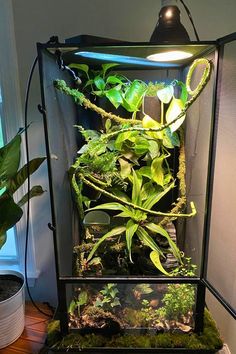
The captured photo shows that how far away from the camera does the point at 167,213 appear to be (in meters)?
1.11

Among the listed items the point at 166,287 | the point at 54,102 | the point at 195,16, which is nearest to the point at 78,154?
the point at 54,102

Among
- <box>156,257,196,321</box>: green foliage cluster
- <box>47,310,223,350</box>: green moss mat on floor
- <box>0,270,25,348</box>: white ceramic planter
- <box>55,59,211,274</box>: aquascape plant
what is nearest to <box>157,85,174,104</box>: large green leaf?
<box>55,59,211,274</box>: aquascape plant

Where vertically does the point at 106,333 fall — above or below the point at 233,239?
below

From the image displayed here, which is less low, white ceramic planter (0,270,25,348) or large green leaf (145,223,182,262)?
large green leaf (145,223,182,262)

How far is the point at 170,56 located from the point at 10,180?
2.29 ft

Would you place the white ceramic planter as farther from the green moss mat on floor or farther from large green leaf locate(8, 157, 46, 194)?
large green leaf locate(8, 157, 46, 194)

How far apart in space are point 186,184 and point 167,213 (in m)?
0.13

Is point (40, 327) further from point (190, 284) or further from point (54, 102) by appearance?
point (54, 102)

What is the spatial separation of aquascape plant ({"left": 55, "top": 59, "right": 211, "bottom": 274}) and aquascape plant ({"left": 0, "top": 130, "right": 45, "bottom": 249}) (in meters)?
0.19

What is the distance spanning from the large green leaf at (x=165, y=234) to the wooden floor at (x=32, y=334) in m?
0.65

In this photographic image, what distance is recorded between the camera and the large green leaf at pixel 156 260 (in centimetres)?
102

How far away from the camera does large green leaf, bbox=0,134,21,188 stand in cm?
105

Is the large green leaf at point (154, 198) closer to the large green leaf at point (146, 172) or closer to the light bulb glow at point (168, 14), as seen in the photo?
the large green leaf at point (146, 172)

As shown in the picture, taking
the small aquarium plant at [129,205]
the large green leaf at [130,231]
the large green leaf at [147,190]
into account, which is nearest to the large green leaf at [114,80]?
the small aquarium plant at [129,205]
